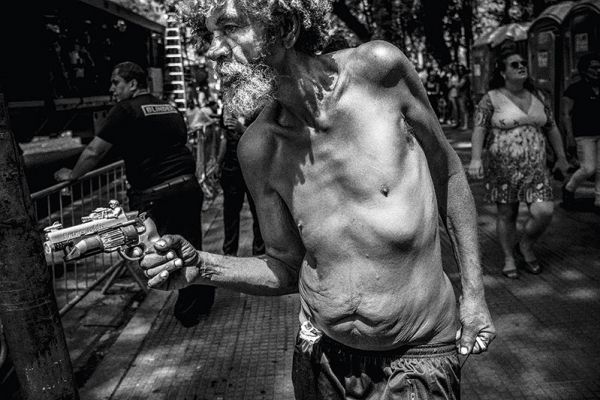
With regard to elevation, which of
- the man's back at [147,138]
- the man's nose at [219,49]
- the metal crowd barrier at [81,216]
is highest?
the man's nose at [219,49]

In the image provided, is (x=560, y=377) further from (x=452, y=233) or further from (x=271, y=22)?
(x=271, y=22)

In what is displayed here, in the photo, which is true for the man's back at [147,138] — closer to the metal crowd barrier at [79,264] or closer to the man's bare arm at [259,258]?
the metal crowd barrier at [79,264]

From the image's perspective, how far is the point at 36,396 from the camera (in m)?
3.06

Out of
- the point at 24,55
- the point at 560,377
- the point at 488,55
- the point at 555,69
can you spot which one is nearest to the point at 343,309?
the point at 560,377

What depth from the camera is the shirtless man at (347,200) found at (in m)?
1.96

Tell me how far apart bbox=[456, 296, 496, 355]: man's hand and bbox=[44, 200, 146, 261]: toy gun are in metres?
1.00

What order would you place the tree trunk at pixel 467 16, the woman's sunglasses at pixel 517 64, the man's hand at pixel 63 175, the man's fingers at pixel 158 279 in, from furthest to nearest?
the tree trunk at pixel 467 16 < the woman's sunglasses at pixel 517 64 < the man's hand at pixel 63 175 < the man's fingers at pixel 158 279

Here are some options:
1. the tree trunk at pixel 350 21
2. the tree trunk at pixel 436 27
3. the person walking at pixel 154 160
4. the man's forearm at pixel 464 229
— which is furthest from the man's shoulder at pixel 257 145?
the tree trunk at pixel 436 27

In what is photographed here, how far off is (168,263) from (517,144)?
4.55 meters

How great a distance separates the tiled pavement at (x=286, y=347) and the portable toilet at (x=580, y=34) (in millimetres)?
5020

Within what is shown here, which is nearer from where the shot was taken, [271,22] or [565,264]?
[271,22]

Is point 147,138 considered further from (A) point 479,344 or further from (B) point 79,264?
(A) point 479,344

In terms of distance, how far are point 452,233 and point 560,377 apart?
2356 millimetres

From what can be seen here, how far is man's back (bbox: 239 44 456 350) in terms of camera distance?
1.99m
